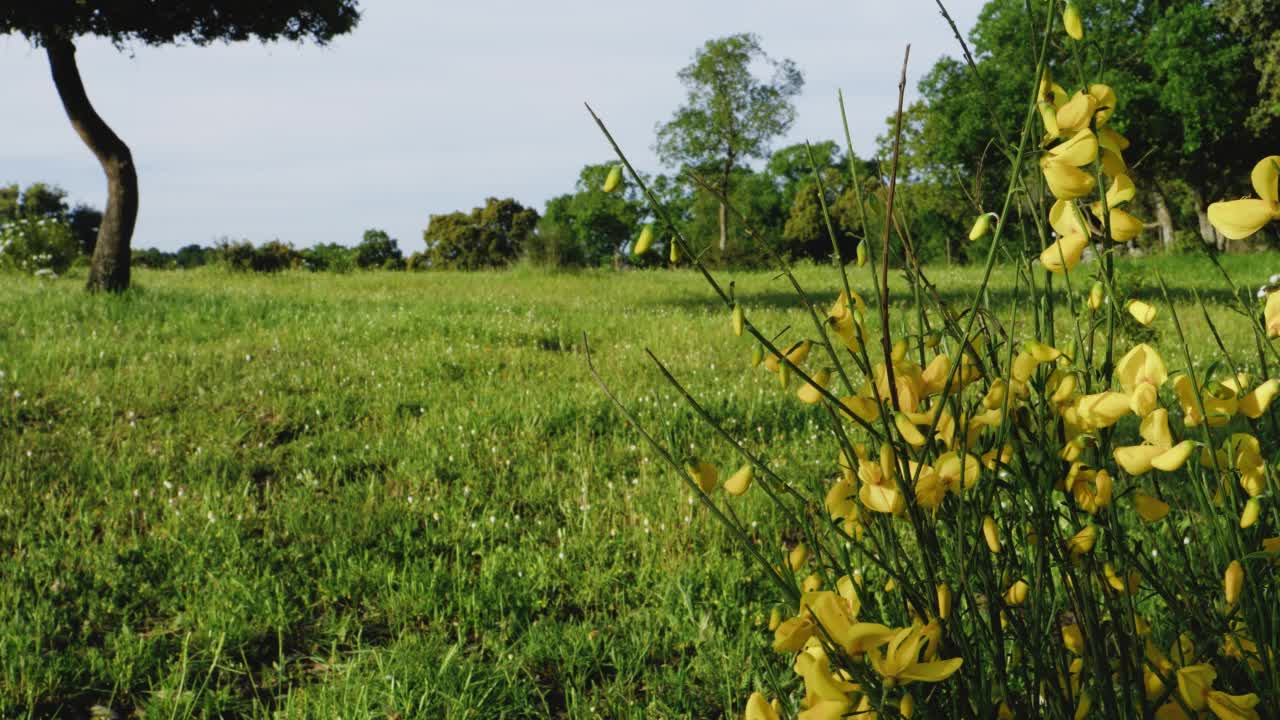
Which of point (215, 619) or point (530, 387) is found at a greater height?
point (530, 387)

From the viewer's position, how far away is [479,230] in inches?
2493

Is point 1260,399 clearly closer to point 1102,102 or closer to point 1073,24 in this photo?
point 1102,102

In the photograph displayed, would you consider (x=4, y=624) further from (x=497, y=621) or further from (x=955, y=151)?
(x=955, y=151)

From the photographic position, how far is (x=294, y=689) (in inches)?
101

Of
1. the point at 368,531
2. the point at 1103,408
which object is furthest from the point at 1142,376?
the point at 368,531

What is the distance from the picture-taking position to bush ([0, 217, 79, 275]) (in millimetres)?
18812

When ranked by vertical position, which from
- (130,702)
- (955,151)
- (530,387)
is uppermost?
(955,151)

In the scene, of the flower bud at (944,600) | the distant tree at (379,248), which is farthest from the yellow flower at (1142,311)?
the distant tree at (379,248)

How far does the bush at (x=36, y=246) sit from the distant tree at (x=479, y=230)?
1618 inches

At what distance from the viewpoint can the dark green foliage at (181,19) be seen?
1042cm

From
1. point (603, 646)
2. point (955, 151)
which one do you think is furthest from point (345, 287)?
point (955, 151)

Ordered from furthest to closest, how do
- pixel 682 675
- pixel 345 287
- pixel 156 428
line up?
pixel 345 287
pixel 156 428
pixel 682 675

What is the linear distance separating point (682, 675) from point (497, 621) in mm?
749

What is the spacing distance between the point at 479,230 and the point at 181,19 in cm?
5206
